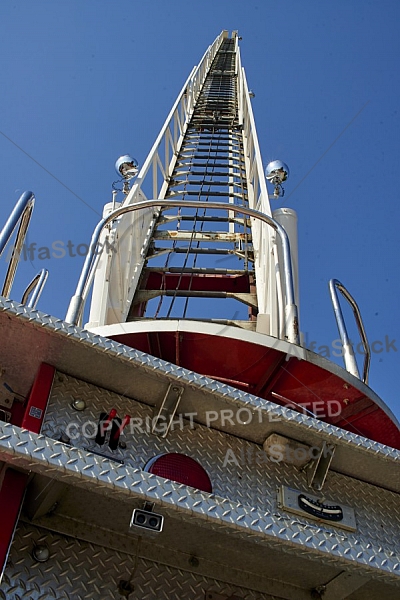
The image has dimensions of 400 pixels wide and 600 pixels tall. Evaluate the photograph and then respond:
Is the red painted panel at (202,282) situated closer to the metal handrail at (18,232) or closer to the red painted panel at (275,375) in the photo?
the metal handrail at (18,232)

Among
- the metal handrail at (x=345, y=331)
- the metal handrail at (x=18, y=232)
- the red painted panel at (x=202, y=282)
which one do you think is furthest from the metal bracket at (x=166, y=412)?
the red painted panel at (x=202, y=282)

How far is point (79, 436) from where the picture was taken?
326cm

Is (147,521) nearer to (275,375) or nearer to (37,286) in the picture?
(275,375)

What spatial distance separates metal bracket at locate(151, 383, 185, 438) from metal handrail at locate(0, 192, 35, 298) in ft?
4.46

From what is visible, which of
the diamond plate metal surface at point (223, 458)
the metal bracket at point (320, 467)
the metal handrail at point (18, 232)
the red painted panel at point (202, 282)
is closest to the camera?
the diamond plate metal surface at point (223, 458)

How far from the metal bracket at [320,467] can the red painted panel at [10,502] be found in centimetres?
155

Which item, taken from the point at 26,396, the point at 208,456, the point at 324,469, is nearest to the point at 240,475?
the point at 208,456

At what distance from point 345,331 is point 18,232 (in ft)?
8.46

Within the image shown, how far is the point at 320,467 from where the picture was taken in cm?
363

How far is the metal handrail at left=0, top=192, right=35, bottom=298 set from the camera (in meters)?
4.07

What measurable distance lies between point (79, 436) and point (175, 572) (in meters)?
0.87

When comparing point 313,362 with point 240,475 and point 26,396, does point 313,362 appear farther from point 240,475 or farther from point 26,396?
point 26,396

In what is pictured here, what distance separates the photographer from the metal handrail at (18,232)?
407cm

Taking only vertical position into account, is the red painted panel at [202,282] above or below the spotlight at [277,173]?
below
